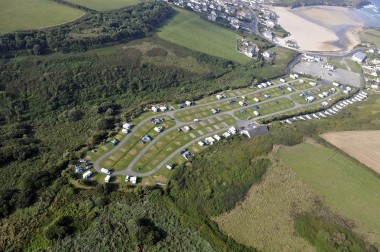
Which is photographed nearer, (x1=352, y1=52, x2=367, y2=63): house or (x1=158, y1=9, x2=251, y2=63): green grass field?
(x1=158, y1=9, x2=251, y2=63): green grass field

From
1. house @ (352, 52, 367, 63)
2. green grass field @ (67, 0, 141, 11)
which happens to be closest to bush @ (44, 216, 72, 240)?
green grass field @ (67, 0, 141, 11)

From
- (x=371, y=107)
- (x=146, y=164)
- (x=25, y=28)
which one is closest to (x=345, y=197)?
(x=146, y=164)

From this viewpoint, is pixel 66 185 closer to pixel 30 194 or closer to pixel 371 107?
pixel 30 194

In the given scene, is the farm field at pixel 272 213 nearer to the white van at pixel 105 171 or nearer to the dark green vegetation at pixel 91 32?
the white van at pixel 105 171

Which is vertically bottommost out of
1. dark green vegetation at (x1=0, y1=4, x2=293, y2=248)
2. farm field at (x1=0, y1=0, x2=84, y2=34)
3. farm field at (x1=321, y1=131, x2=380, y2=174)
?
dark green vegetation at (x1=0, y1=4, x2=293, y2=248)

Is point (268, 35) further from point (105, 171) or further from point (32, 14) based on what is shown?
point (105, 171)

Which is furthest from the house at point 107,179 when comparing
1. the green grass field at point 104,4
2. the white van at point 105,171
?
the green grass field at point 104,4

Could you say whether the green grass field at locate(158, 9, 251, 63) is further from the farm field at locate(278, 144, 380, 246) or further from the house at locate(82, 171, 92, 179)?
the house at locate(82, 171, 92, 179)
